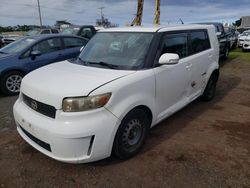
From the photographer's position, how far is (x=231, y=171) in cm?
302

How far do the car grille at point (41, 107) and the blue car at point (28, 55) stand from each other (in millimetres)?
3673

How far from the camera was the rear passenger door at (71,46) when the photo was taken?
24.5 ft

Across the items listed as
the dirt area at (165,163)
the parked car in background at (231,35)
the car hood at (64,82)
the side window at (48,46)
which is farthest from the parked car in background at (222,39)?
the car hood at (64,82)

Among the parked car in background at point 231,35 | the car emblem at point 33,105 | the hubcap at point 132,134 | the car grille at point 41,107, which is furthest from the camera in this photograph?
the parked car in background at point 231,35

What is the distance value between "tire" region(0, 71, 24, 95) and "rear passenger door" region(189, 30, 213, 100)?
4626 mm

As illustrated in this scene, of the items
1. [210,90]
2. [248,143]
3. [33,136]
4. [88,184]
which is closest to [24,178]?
[33,136]

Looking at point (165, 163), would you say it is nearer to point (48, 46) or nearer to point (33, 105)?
point (33, 105)

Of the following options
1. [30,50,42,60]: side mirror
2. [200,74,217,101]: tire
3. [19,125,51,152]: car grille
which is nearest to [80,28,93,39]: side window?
[30,50,42,60]: side mirror

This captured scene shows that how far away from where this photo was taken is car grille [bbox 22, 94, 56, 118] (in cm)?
278

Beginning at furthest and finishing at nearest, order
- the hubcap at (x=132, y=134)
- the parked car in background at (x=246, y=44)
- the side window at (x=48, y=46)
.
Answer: the parked car in background at (x=246, y=44) → the side window at (x=48, y=46) → the hubcap at (x=132, y=134)

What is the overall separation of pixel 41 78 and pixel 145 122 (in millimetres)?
1557

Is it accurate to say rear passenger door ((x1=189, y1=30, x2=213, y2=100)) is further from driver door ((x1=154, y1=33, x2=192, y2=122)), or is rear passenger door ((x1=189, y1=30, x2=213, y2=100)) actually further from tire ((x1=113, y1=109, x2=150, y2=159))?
tire ((x1=113, y1=109, x2=150, y2=159))

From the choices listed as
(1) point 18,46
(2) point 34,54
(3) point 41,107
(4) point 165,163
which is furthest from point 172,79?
(1) point 18,46

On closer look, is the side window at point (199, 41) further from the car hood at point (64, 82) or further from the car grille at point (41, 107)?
the car grille at point (41, 107)
